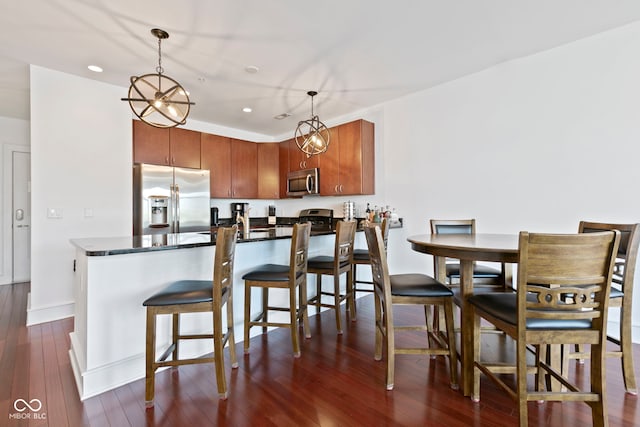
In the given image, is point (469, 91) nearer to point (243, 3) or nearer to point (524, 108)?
point (524, 108)

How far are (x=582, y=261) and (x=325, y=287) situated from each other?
2402mm

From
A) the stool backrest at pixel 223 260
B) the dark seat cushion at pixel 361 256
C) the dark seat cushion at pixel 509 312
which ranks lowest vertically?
the dark seat cushion at pixel 509 312

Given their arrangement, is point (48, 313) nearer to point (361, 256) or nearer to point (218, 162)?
point (218, 162)

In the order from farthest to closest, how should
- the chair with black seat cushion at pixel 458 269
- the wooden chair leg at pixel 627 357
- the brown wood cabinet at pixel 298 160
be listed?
the brown wood cabinet at pixel 298 160, the chair with black seat cushion at pixel 458 269, the wooden chair leg at pixel 627 357

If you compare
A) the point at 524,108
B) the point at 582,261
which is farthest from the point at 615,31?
the point at 582,261

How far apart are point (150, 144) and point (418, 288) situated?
4.02 m

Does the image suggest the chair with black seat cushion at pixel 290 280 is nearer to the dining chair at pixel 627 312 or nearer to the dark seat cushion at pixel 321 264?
the dark seat cushion at pixel 321 264

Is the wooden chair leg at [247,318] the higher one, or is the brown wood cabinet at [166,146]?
the brown wood cabinet at [166,146]

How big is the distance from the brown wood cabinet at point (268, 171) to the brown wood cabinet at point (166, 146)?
1.17m

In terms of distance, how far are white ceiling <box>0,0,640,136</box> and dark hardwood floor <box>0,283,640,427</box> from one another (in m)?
2.64

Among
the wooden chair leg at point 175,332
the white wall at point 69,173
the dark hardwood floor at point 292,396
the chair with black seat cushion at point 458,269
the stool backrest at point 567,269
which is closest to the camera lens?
the stool backrest at point 567,269

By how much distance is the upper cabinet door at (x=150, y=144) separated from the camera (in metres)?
3.97

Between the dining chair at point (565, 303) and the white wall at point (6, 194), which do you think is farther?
the white wall at point (6, 194)

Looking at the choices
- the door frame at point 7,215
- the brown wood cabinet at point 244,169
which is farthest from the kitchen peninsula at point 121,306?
the door frame at point 7,215
